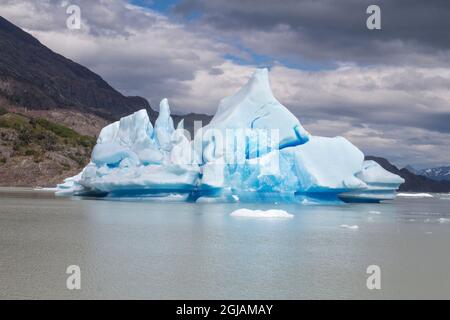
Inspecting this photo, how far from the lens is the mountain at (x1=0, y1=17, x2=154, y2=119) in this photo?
138 metres

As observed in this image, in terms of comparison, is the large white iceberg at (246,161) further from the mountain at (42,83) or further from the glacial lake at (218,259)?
the mountain at (42,83)

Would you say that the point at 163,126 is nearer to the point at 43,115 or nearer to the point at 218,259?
the point at 218,259

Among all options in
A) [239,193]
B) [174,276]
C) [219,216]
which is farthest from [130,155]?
[174,276]

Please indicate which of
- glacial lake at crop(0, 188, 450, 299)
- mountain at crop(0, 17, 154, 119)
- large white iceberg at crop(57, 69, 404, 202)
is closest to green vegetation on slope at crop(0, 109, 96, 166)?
mountain at crop(0, 17, 154, 119)

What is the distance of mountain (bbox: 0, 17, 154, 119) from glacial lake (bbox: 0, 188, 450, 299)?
123m

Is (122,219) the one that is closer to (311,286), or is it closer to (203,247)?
(203,247)

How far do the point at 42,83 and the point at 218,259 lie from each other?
15812 cm

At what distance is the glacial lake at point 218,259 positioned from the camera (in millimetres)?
10055

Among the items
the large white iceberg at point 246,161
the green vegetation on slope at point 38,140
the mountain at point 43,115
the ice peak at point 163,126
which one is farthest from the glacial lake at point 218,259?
the green vegetation on slope at point 38,140

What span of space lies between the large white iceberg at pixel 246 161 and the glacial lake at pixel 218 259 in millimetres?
9179

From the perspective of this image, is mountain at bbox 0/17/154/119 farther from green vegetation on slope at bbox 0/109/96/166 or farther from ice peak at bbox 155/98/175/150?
ice peak at bbox 155/98/175/150

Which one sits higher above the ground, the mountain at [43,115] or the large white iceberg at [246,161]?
the mountain at [43,115]

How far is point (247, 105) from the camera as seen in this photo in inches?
1328

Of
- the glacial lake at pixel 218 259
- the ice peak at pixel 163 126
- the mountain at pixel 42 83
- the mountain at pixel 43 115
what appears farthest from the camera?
the mountain at pixel 42 83
